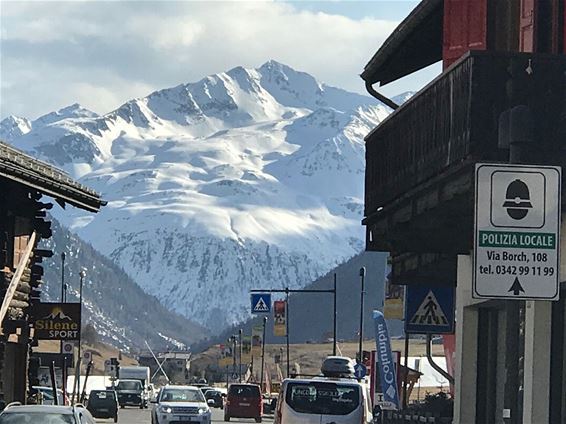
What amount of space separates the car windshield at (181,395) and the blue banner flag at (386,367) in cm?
1146

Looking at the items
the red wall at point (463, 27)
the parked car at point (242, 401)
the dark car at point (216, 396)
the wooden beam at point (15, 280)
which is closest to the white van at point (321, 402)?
the wooden beam at point (15, 280)

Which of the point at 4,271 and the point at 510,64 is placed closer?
the point at 510,64

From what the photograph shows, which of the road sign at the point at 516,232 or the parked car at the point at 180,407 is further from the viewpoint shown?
the parked car at the point at 180,407

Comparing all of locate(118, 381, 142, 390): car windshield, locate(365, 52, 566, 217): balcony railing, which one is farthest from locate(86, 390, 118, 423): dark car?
locate(365, 52, 566, 217): balcony railing

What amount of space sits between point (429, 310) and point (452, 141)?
1108 cm

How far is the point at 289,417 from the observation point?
31234mm

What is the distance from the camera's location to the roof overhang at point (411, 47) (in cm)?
2778

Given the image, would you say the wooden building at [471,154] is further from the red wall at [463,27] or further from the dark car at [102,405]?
the dark car at [102,405]

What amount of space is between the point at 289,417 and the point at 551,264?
63.6 feet

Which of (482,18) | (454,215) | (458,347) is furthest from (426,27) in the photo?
(454,215)

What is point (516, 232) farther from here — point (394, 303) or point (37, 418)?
point (394, 303)

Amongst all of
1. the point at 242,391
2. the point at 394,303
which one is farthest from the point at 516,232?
the point at 242,391

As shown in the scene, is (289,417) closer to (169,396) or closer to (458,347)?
(458,347)

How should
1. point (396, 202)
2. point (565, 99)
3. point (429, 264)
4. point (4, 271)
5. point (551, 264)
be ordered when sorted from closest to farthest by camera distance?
point (551, 264), point (565, 99), point (396, 202), point (429, 264), point (4, 271)
